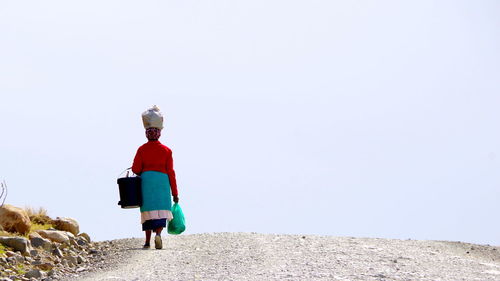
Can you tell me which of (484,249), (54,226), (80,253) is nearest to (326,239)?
(484,249)

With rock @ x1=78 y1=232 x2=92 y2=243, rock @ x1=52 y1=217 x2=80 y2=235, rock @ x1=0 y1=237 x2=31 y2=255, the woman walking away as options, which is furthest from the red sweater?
rock @ x1=52 y1=217 x2=80 y2=235

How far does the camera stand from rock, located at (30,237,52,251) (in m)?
13.5

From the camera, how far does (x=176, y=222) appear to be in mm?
13789

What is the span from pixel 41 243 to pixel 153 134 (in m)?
2.90

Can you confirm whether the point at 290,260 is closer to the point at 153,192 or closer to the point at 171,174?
the point at 153,192

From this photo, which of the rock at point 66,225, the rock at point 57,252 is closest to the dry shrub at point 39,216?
the rock at point 66,225

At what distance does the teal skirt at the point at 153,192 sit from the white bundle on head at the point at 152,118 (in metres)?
0.89

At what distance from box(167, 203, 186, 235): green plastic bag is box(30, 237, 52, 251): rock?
2241 mm

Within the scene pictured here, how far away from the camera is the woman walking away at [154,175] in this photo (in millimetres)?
13516

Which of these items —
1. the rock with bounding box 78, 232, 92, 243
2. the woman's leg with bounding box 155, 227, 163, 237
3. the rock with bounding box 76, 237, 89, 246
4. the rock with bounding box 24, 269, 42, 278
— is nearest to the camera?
the rock with bounding box 24, 269, 42, 278

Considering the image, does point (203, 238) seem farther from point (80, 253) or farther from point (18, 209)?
point (18, 209)

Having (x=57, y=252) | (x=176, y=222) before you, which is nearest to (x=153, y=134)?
(x=176, y=222)

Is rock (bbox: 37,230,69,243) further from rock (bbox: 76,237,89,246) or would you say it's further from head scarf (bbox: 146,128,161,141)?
head scarf (bbox: 146,128,161,141)

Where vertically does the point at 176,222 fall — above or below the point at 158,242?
above
